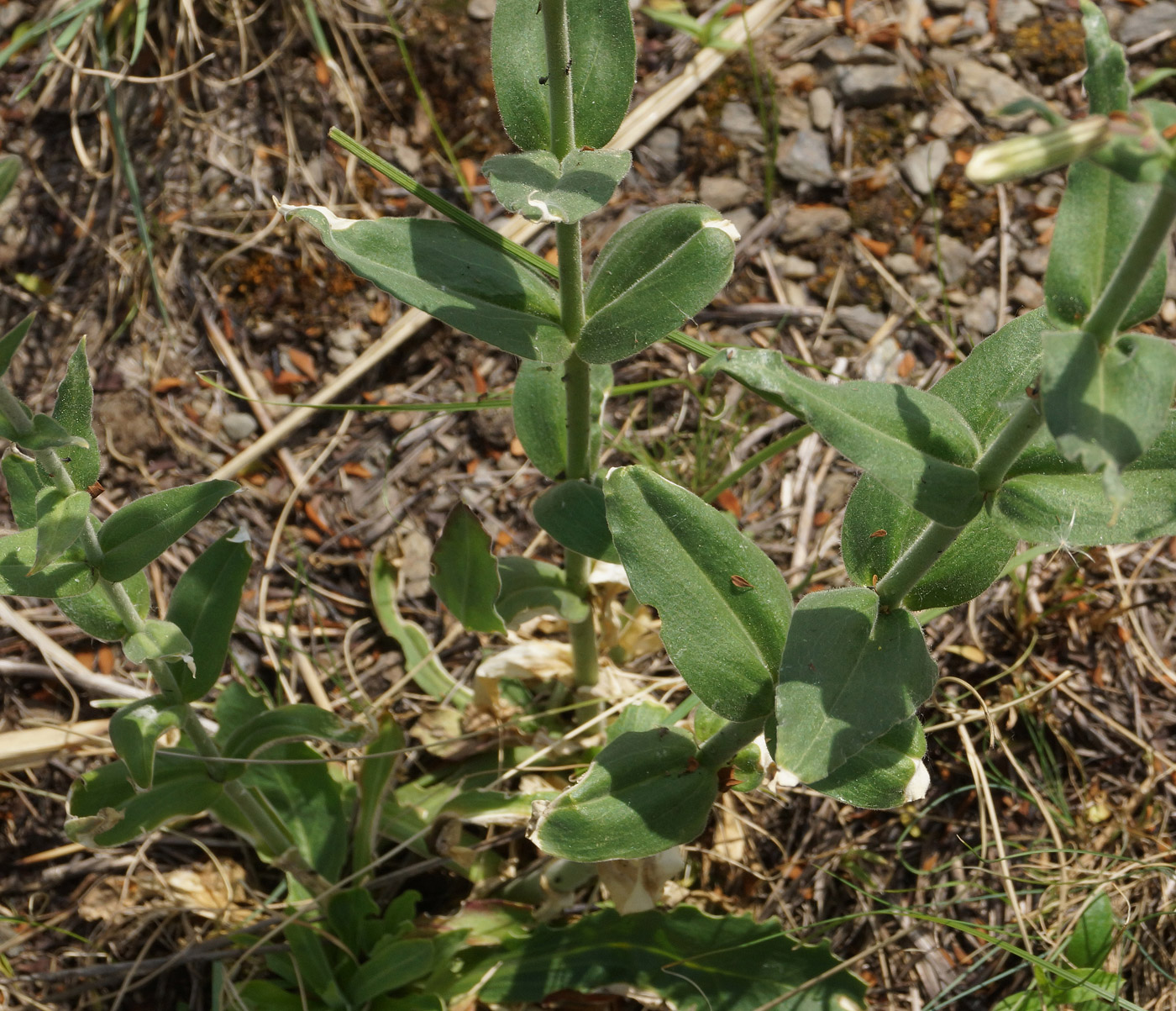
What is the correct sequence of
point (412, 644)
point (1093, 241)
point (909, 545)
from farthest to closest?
point (412, 644), point (909, 545), point (1093, 241)

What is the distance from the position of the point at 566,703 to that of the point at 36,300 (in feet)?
8.19

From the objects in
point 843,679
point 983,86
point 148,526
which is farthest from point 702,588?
point 983,86

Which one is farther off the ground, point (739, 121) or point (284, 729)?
point (739, 121)

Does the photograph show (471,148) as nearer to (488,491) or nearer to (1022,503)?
(488,491)

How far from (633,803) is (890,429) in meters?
1.03

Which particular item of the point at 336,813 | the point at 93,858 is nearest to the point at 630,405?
the point at 336,813

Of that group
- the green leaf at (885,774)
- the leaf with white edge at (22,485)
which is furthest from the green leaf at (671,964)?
the leaf with white edge at (22,485)

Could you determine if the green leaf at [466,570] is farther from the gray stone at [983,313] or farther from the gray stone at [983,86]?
the gray stone at [983,86]

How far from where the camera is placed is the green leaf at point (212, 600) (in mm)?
2365

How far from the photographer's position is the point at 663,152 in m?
3.94

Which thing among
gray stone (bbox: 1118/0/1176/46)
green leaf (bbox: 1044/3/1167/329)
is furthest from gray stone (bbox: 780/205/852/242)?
green leaf (bbox: 1044/3/1167/329)

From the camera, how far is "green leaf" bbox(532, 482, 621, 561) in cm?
241

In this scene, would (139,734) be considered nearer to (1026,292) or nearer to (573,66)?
(573,66)

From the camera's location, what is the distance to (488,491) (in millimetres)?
3645
